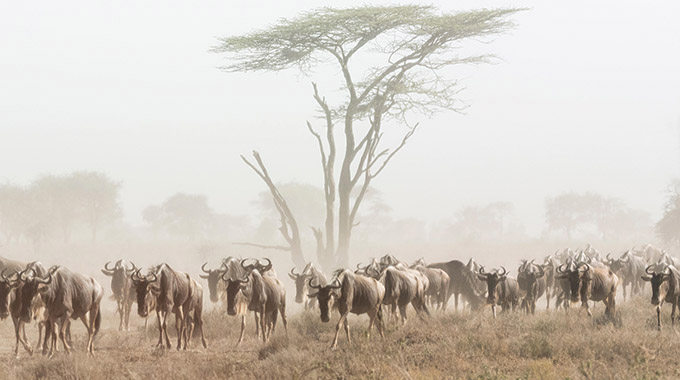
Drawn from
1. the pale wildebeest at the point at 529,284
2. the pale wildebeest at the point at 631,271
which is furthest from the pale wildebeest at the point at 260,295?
the pale wildebeest at the point at 631,271

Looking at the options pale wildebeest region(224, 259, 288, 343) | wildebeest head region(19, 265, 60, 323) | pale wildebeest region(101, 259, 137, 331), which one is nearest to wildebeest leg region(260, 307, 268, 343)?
pale wildebeest region(224, 259, 288, 343)

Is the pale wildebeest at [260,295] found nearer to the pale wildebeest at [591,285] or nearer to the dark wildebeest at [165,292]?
the dark wildebeest at [165,292]

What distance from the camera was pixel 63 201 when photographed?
67375 mm

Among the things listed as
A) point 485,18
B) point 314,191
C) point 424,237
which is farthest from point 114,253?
point 424,237

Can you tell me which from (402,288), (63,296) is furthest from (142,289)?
(402,288)

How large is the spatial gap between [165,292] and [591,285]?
8.90 metres

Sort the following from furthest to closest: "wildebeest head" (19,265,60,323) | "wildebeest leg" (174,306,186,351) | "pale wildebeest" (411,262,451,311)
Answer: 1. "pale wildebeest" (411,262,451,311)
2. "wildebeest leg" (174,306,186,351)
3. "wildebeest head" (19,265,60,323)

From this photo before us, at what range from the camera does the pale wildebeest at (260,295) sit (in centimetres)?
1380

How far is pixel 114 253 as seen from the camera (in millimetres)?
54781

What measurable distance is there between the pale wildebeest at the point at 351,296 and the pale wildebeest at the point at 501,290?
404 cm

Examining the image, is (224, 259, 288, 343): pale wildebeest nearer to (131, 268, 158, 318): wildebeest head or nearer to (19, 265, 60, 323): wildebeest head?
(131, 268, 158, 318): wildebeest head

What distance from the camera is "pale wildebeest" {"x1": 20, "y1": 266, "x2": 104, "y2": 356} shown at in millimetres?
12648

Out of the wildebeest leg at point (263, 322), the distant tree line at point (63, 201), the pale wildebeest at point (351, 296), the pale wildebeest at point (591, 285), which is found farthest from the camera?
the distant tree line at point (63, 201)

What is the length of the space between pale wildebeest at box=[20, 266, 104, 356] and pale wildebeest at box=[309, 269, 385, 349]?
3.90 meters
